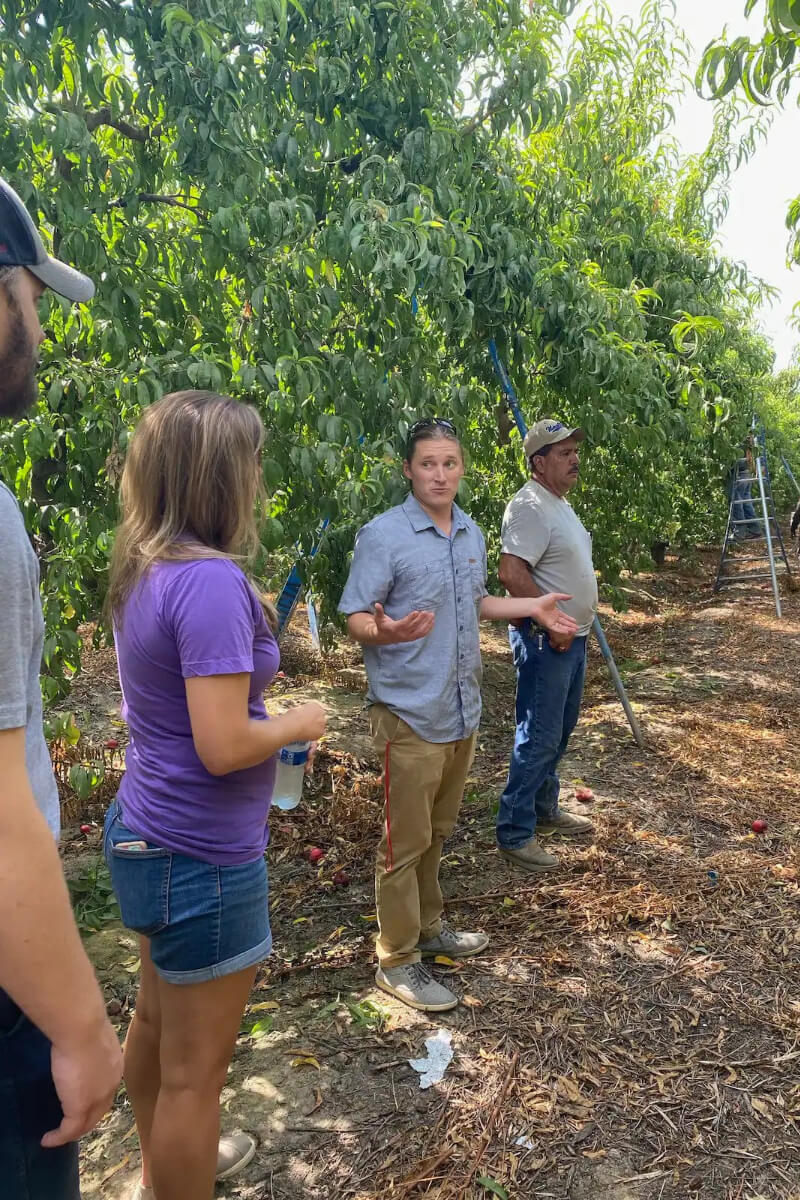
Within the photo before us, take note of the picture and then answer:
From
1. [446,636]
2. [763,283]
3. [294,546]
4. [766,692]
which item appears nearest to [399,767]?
[446,636]

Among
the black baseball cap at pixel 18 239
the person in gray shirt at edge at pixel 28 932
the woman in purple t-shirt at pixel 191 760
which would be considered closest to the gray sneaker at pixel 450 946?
the woman in purple t-shirt at pixel 191 760

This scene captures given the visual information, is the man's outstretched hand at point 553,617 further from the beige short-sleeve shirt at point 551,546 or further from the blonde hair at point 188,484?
the blonde hair at point 188,484

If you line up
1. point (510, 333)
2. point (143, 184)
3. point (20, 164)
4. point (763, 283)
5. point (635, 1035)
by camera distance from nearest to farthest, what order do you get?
point (20, 164)
point (635, 1035)
point (143, 184)
point (510, 333)
point (763, 283)

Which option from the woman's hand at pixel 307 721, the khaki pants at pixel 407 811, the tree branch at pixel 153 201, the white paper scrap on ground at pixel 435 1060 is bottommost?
the white paper scrap on ground at pixel 435 1060

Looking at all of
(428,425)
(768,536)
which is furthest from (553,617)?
(768,536)

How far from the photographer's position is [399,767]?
2748 millimetres

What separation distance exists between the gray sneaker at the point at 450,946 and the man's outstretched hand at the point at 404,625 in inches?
50.3

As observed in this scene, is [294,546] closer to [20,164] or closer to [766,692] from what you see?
[20,164]

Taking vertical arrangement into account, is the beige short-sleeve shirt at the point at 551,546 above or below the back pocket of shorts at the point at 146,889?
above

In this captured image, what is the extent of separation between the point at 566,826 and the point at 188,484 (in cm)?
312

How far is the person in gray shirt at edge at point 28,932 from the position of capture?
0.97 metres

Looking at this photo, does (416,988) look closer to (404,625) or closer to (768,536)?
(404,625)

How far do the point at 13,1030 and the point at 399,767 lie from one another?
1.77 meters

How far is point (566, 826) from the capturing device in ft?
13.6
